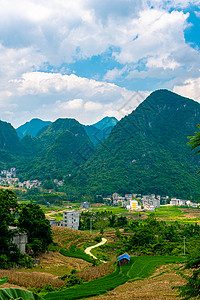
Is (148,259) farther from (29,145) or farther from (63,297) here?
(29,145)

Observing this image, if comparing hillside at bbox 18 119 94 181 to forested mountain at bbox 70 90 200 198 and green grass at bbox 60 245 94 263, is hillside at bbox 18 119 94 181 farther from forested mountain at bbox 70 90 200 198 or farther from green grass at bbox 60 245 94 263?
green grass at bbox 60 245 94 263

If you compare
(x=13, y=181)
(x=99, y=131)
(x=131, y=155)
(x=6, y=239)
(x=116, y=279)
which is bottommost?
(x=116, y=279)

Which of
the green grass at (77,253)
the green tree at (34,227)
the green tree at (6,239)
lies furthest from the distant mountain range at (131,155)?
the green tree at (6,239)

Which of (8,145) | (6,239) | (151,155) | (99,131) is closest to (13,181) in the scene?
(8,145)

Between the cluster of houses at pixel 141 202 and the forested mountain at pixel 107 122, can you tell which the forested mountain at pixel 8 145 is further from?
the forested mountain at pixel 107 122

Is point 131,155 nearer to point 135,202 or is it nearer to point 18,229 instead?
point 135,202

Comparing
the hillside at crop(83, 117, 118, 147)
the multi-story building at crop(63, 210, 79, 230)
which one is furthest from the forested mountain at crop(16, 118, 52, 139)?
the multi-story building at crop(63, 210, 79, 230)

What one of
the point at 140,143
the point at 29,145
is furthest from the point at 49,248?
the point at 29,145
